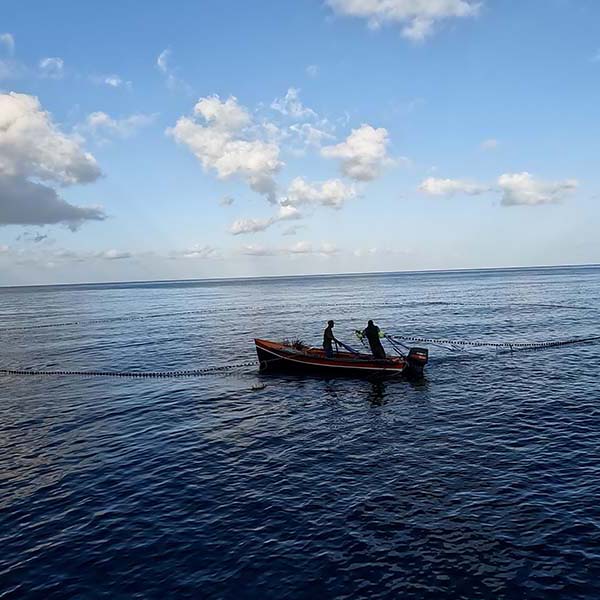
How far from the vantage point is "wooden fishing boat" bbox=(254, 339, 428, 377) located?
33.0 meters

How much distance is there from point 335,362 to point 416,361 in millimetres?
5671

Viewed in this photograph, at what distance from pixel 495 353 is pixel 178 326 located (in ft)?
154

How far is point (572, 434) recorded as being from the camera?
21.1m

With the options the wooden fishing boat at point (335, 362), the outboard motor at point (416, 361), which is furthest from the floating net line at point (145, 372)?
the outboard motor at point (416, 361)

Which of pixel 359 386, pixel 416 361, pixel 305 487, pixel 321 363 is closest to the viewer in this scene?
pixel 305 487

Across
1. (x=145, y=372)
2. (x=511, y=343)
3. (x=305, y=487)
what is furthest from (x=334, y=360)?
(x=511, y=343)

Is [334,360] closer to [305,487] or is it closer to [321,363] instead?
[321,363]

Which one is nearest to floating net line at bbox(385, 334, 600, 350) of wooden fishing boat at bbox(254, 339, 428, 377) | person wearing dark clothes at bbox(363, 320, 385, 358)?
person wearing dark clothes at bbox(363, 320, 385, 358)

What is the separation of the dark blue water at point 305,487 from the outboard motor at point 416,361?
1.86m

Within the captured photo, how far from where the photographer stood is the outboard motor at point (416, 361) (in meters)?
32.7

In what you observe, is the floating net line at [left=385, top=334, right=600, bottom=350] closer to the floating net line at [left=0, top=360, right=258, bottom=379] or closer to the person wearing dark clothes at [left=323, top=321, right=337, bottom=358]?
the person wearing dark clothes at [left=323, top=321, right=337, bottom=358]

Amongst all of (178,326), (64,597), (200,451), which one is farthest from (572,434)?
(178,326)

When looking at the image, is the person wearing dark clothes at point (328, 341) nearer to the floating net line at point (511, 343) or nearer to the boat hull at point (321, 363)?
the boat hull at point (321, 363)

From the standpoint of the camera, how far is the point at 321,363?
115 ft
